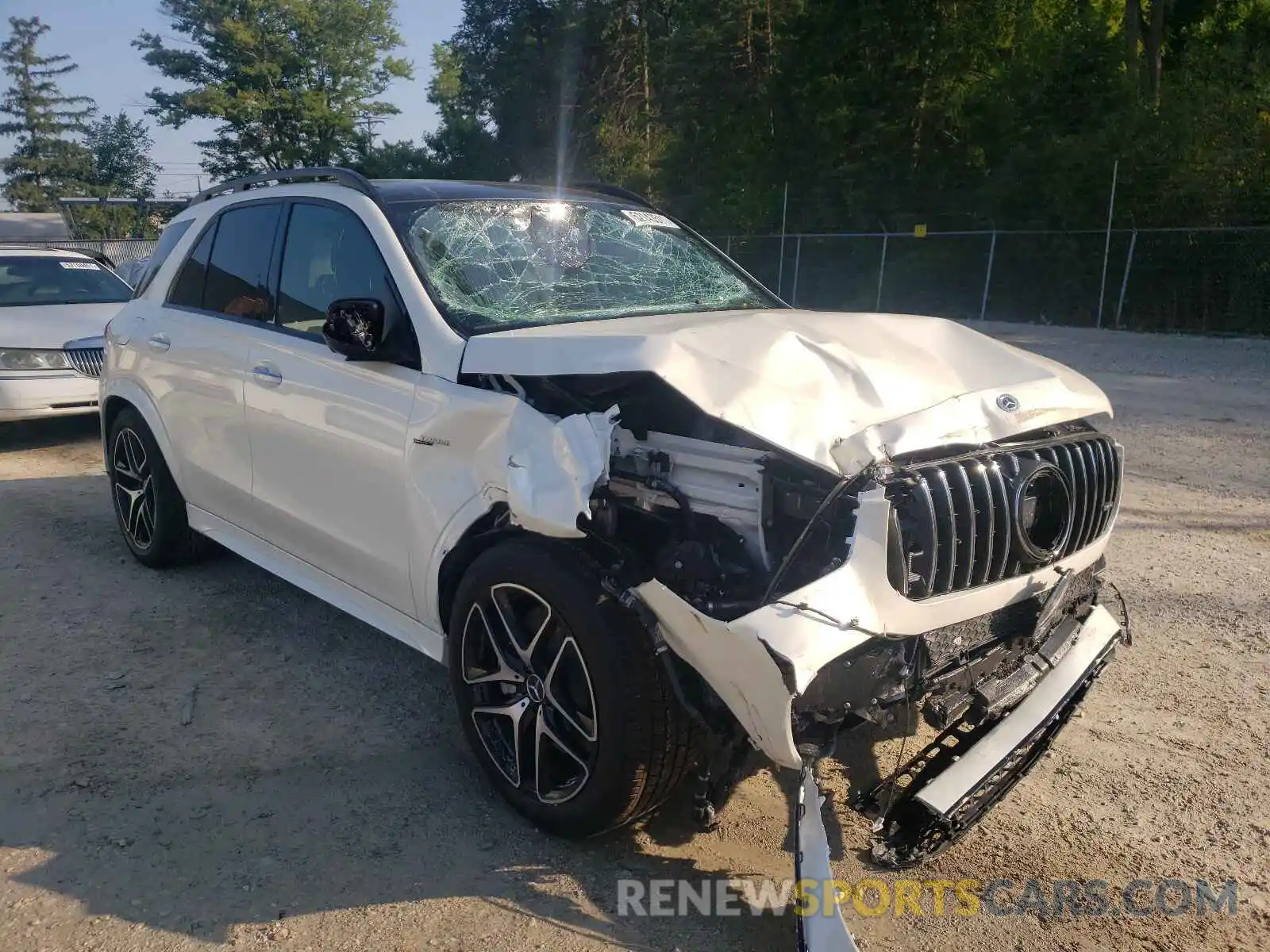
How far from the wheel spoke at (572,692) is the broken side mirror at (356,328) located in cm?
127

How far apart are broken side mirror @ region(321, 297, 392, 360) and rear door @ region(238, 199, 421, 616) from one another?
9cm

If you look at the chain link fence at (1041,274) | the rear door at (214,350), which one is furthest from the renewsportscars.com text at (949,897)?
the chain link fence at (1041,274)

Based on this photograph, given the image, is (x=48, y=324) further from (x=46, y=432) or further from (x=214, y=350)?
(x=214, y=350)

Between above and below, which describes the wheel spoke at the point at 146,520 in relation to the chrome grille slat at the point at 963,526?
below

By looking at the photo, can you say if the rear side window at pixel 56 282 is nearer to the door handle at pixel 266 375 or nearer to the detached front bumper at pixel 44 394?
the detached front bumper at pixel 44 394

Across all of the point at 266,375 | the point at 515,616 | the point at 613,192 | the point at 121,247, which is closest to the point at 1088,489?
the point at 515,616

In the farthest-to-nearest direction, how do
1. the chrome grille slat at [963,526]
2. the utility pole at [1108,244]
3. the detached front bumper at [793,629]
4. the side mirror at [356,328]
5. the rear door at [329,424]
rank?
the utility pole at [1108,244], the rear door at [329,424], the side mirror at [356,328], the chrome grille slat at [963,526], the detached front bumper at [793,629]

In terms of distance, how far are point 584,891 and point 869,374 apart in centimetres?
171

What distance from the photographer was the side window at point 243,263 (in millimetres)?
4531

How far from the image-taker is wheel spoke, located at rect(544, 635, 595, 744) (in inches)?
116

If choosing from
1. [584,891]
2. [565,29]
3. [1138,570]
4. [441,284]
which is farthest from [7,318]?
[565,29]

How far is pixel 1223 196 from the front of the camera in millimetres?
19484

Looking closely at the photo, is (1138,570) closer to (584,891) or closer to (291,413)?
(584,891)

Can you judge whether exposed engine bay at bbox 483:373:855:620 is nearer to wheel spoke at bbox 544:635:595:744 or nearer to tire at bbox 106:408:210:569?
wheel spoke at bbox 544:635:595:744
